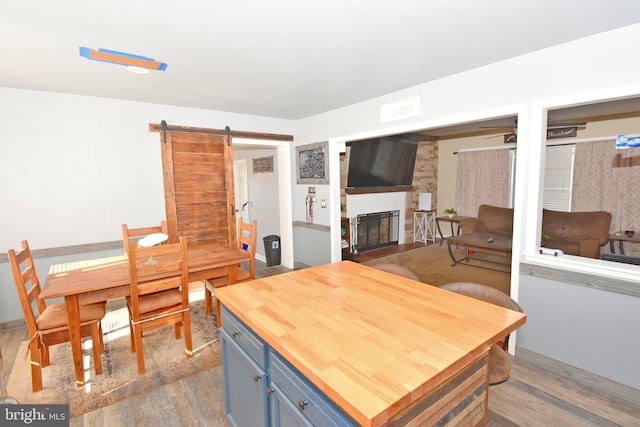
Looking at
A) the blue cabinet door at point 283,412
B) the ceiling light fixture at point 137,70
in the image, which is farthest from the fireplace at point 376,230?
the blue cabinet door at point 283,412

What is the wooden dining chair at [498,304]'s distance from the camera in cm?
146

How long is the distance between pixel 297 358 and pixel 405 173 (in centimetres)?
587

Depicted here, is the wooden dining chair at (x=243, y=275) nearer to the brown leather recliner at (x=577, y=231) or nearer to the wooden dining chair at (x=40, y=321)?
the wooden dining chair at (x=40, y=321)

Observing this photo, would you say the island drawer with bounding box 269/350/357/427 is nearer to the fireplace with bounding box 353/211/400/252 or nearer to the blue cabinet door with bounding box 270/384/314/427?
the blue cabinet door with bounding box 270/384/314/427

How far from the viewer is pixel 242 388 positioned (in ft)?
5.17

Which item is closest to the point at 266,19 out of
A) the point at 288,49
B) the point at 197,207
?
the point at 288,49

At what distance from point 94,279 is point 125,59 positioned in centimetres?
163

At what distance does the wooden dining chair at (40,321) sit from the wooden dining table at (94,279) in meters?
0.10

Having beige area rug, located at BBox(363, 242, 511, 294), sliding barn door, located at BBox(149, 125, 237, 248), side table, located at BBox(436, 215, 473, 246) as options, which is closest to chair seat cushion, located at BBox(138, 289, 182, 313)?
sliding barn door, located at BBox(149, 125, 237, 248)

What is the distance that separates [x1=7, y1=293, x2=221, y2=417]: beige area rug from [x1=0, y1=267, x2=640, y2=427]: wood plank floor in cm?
10

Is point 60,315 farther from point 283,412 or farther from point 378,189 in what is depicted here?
point 378,189

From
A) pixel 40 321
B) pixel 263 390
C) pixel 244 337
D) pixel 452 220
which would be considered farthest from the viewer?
pixel 452 220

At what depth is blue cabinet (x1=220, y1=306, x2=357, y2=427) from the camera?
1.02 meters

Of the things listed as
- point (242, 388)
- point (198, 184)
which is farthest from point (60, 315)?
point (198, 184)
